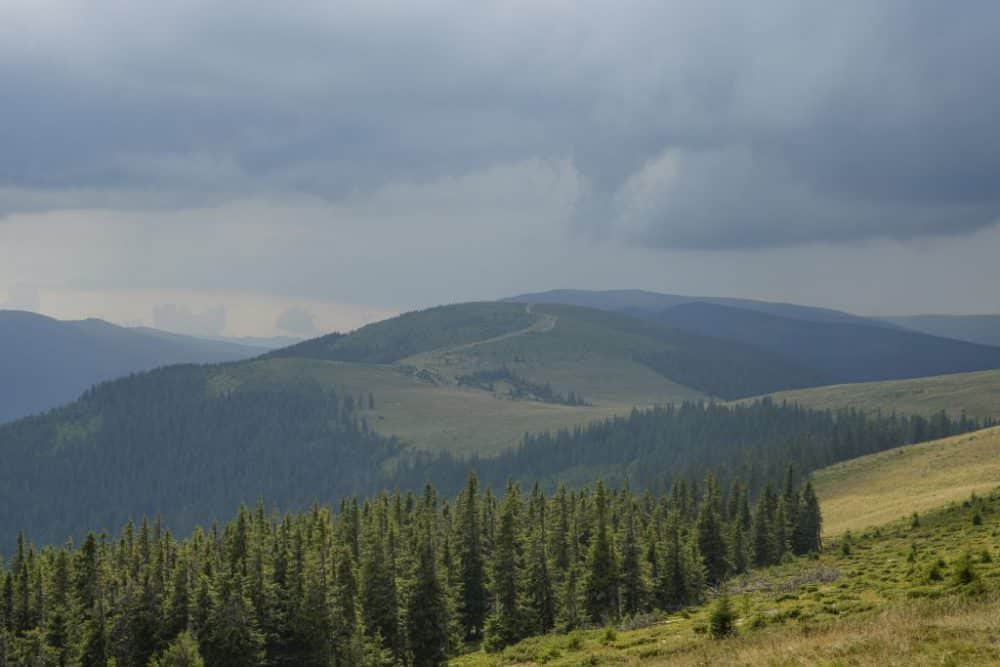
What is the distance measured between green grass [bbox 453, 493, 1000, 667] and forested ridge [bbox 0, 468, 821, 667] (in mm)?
11083

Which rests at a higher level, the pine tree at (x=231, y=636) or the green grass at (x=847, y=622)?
the green grass at (x=847, y=622)

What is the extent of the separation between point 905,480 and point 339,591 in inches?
3933

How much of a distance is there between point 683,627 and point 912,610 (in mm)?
17598

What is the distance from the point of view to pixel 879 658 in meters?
23.1

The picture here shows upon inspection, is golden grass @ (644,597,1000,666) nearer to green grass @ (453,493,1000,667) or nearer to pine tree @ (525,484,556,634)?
green grass @ (453,493,1000,667)

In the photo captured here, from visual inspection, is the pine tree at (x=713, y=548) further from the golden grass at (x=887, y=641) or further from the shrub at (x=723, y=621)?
the golden grass at (x=887, y=641)

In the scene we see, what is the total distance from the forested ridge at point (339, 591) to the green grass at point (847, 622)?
11083mm

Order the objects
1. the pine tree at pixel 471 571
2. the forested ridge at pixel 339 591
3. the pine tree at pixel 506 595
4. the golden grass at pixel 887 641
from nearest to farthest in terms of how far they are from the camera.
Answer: the golden grass at pixel 887 641 < the forested ridge at pixel 339 591 < the pine tree at pixel 506 595 < the pine tree at pixel 471 571

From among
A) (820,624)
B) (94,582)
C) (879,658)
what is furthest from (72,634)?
(879,658)

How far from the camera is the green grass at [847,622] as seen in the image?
79.0 ft

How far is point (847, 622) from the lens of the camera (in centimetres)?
2977

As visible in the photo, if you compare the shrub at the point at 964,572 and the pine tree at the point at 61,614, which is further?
the pine tree at the point at 61,614

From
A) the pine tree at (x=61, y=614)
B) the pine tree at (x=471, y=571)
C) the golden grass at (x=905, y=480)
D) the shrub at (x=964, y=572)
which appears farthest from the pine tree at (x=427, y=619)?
the golden grass at (x=905, y=480)

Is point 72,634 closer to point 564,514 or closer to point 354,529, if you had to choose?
point 354,529
